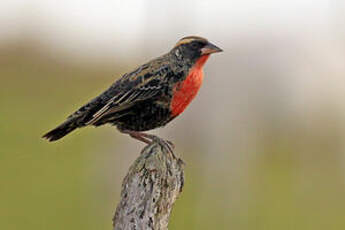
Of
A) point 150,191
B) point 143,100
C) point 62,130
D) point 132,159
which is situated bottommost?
point 132,159

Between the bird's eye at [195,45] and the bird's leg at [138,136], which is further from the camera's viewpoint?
the bird's eye at [195,45]

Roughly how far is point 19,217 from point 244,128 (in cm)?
597

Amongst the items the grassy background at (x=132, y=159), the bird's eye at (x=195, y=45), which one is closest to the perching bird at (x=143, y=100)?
the bird's eye at (x=195, y=45)

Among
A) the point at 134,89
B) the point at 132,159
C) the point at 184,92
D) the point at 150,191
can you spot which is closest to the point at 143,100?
the point at 134,89

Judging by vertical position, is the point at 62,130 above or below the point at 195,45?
below

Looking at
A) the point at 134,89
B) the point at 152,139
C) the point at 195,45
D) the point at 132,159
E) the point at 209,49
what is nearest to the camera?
the point at 152,139

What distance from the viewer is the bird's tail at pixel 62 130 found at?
487 cm

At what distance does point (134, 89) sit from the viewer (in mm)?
5082

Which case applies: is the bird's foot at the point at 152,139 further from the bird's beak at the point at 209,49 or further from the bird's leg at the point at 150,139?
the bird's beak at the point at 209,49

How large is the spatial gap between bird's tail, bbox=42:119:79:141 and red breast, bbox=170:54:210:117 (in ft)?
1.90

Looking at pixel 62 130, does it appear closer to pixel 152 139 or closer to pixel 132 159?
pixel 152 139

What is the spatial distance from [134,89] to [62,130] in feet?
1.56

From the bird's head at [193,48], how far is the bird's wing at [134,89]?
242 millimetres

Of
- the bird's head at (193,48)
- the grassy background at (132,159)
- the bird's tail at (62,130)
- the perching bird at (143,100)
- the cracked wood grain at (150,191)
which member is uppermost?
the bird's head at (193,48)
